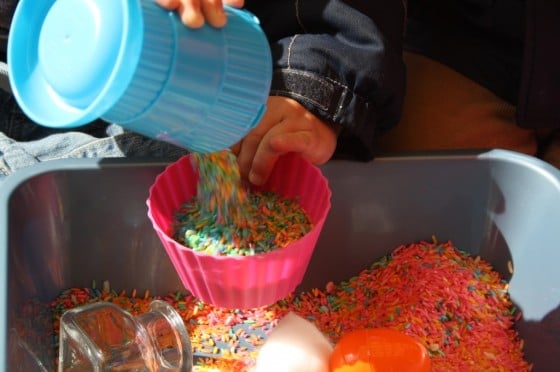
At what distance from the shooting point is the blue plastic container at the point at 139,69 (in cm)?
42

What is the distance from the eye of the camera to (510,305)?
0.70 m

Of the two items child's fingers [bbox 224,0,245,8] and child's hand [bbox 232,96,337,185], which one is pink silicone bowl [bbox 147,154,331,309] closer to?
child's hand [bbox 232,96,337,185]

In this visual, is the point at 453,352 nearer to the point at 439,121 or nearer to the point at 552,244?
the point at 552,244

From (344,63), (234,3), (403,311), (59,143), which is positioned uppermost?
(234,3)

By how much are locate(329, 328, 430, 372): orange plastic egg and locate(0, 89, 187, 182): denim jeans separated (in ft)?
0.94

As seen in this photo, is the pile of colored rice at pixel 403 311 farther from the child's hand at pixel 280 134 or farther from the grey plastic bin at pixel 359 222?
the child's hand at pixel 280 134

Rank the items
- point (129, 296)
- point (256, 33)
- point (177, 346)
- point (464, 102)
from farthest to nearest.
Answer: point (464, 102) < point (129, 296) < point (177, 346) < point (256, 33)

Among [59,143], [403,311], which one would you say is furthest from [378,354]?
[59,143]

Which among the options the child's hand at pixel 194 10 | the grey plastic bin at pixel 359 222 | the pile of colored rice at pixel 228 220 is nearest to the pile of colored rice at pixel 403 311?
the grey plastic bin at pixel 359 222

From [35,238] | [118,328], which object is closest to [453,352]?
[118,328]

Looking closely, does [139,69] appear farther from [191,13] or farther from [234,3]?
[234,3]

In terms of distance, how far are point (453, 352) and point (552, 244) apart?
144 mm

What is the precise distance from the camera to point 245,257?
1.83 feet

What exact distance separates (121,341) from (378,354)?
24cm
